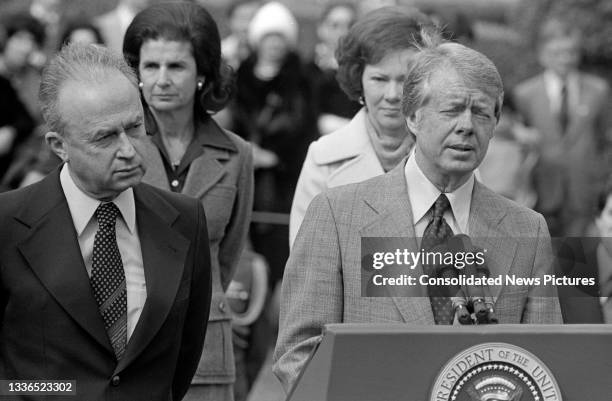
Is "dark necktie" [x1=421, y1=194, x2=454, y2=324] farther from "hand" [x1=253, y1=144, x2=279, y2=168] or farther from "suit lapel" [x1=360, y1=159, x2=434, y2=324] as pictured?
"hand" [x1=253, y1=144, x2=279, y2=168]

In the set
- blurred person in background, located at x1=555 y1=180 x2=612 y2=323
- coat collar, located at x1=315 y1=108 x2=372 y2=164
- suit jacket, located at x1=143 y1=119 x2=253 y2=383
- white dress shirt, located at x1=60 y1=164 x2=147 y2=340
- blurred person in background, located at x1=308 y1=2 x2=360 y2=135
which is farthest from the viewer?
blurred person in background, located at x1=308 y1=2 x2=360 y2=135

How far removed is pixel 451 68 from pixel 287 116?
5953 millimetres

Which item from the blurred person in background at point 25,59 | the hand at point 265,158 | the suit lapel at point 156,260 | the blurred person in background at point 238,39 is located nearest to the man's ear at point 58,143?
the suit lapel at point 156,260

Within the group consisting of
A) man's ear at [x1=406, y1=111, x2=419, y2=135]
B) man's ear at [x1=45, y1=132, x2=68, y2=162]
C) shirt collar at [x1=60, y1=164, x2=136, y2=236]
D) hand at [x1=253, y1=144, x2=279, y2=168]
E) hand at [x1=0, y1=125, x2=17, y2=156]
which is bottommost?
shirt collar at [x1=60, y1=164, x2=136, y2=236]

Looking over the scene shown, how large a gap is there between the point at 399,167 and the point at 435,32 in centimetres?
122

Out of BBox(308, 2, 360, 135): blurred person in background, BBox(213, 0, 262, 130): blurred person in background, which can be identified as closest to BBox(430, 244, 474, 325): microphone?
BBox(308, 2, 360, 135): blurred person in background

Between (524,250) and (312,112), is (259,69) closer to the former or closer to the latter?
(312,112)

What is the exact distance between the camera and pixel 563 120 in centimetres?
1189

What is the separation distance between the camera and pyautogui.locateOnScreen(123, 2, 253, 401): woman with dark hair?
6.07 metres

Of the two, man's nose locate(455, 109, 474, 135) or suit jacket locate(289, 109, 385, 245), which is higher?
suit jacket locate(289, 109, 385, 245)

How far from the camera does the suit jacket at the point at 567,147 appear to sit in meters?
11.7

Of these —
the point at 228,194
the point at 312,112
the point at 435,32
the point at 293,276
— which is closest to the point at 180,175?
the point at 228,194

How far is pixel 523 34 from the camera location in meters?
15.3

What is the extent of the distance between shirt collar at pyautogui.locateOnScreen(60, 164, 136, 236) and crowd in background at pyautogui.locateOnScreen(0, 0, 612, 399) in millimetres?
3327
